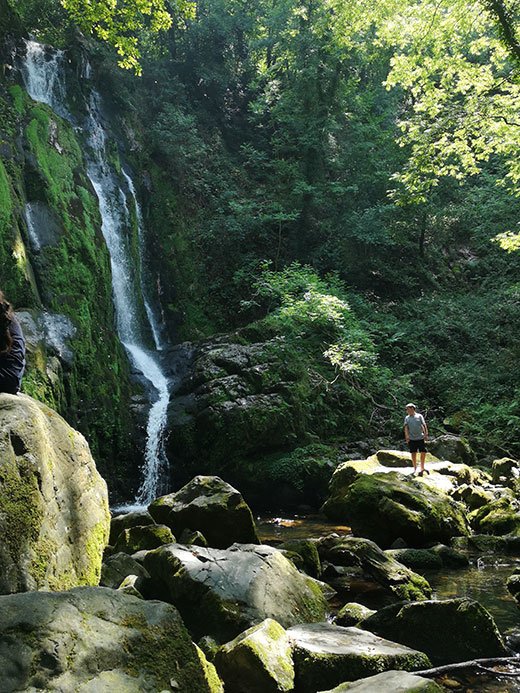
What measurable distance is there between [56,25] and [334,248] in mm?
14617

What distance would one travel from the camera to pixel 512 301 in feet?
76.3

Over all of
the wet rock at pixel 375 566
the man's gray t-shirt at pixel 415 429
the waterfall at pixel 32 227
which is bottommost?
the wet rock at pixel 375 566

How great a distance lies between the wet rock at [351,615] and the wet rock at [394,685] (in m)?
2.15

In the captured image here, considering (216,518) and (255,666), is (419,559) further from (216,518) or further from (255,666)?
(255,666)

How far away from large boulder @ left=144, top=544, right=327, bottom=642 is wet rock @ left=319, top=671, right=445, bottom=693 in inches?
62.1

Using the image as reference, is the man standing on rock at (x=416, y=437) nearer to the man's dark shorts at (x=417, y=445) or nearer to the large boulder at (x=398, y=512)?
the man's dark shorts at (x=417, y=445)

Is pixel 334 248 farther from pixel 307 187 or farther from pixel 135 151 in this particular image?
pixel 135 151

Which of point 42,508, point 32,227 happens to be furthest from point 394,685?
point 32,227

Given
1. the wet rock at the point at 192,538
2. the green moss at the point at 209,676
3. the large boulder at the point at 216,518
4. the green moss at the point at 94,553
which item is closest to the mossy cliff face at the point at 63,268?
the large boulder at the point at 216,518

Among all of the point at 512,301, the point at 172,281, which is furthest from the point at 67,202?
the point at 512,301

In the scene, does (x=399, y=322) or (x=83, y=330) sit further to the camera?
(x=399, y=322)

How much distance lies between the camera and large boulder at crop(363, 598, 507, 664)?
5090 mm

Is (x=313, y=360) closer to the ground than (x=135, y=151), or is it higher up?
closer to the ground

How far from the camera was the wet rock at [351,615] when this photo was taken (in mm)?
5773
